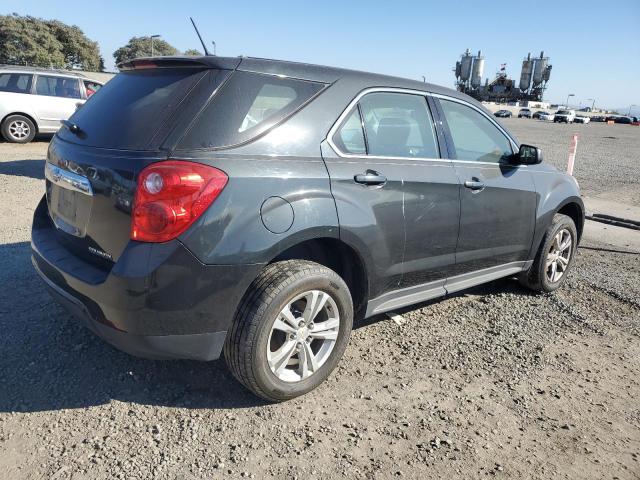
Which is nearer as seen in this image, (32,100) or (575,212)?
(575,212)

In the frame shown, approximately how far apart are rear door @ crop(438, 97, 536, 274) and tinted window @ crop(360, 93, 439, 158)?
201 mm

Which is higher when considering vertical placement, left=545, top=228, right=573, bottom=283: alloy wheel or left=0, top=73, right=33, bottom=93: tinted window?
left=0, top=73, right=33, bottom=93: tinted window

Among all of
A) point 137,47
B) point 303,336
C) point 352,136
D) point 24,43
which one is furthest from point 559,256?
point 137,47

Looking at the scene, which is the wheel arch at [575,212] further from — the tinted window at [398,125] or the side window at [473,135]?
the tinted window at [398,125]

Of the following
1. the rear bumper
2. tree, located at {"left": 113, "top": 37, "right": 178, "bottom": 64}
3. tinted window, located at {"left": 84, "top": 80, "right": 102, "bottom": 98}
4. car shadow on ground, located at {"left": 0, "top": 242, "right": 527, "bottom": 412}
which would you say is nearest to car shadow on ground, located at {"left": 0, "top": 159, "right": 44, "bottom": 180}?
tinted window, located at {"left": 84, "top": 80, "right": 102, "bottom": 98}

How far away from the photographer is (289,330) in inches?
108

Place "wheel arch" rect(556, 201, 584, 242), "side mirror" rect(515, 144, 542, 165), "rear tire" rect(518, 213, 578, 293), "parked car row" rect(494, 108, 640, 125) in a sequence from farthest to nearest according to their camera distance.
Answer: "parked car row" rect(494, 108, 640, 125)
"wheel arch" rect(556, 201, 584, 242)
"rear tire" rect(518, 213, 578, 293)
"side mirror" rect(515, 144, 542, 165)

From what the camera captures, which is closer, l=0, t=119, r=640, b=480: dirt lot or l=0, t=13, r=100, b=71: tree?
l=0, t=119, r=640, b=480: dirt lot

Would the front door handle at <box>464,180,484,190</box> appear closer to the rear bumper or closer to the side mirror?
the side mirror

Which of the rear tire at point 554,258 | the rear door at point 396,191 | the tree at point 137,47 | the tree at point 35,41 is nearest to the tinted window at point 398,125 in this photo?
the rear door at point 396,191

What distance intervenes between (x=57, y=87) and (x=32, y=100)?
690 mm

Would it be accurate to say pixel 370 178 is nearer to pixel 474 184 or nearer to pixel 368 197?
pixel 368 197

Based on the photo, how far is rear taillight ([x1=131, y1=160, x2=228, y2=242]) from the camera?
2309 mm

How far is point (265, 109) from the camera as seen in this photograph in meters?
2.67
